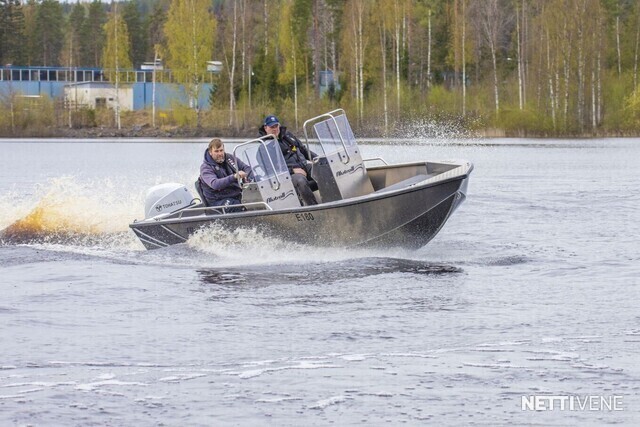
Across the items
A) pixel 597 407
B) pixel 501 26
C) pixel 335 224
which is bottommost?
pixel 597 407

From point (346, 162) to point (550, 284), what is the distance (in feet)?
12.0

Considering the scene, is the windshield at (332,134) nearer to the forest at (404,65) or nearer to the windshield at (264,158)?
the windshield at (264,158)

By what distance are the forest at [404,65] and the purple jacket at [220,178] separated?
181 ft

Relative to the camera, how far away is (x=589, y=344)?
10.5m

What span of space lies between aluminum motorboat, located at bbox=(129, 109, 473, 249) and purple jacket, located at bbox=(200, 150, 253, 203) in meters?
0.15

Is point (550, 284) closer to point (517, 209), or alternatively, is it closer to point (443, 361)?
point (443, 361)

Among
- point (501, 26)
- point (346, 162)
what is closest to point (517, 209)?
point (346, 162)

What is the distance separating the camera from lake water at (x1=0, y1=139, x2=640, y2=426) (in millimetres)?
8820

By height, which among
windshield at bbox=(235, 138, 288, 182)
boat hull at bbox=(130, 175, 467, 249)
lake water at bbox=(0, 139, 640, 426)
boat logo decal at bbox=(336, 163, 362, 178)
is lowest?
lake water at bbox=(0, 139, 640, 426)

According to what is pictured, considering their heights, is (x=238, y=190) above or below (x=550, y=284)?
above

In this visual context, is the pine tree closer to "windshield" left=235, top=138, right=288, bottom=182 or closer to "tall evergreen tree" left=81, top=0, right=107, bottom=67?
"tall evergreen tree" left=81, top=0, right=107, bottom=67

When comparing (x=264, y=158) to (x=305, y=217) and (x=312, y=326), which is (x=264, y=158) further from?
(x=312, y=326)

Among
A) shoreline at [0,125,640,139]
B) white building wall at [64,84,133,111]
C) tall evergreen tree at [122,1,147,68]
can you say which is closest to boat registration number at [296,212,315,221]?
shoreline at [0,125,640,139]

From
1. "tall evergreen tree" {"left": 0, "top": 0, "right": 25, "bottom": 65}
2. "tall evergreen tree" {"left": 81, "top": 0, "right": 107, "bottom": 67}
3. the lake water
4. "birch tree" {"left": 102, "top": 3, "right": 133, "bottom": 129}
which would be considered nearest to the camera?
the lake water
